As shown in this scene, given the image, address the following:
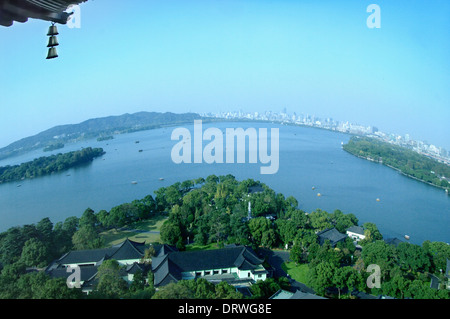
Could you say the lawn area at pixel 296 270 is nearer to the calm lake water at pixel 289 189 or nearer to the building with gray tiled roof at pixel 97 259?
the building with gray tiled roof at pixel 97 259

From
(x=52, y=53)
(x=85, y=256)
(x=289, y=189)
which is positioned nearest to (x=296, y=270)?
(x=85, y=256)

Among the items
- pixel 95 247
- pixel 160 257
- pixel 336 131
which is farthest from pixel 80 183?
pixel 336 131

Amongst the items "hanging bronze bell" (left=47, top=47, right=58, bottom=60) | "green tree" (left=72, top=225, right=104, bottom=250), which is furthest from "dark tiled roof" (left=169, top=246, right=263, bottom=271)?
"hanging bronze bell" (left=47, top=47, right=58, bottom=60)

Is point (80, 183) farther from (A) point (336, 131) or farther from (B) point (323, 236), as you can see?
(A) point (336, 131)

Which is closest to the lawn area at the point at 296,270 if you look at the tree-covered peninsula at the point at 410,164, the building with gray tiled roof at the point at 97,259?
the building with gray tiled roof at the point at 97,259

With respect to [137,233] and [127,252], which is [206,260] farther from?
[137,233]

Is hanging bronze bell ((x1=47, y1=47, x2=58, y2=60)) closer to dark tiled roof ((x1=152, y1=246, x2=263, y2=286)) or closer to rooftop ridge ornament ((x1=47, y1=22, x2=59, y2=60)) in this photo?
rooftop ridge ornament ((x1=47, y1=22, x2=59, y2=60))
